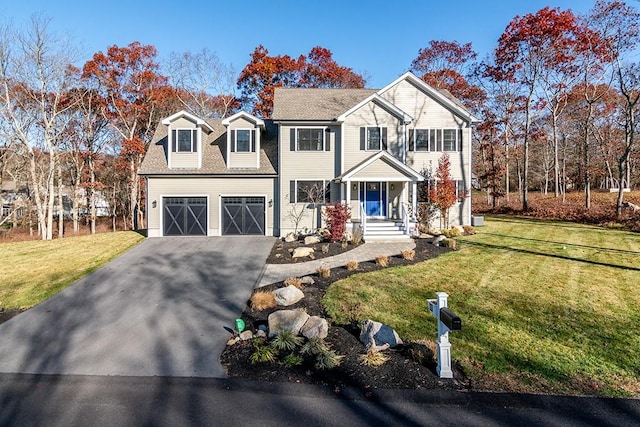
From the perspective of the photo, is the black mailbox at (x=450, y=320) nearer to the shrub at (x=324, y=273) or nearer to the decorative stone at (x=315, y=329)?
the decorative stone at (x=315, y=329)

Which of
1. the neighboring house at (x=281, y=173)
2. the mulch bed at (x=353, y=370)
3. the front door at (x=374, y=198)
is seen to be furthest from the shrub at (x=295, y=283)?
the front door at (x=374, y=198)

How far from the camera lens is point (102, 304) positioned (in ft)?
29.3

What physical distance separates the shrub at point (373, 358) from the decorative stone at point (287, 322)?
4.89 ft

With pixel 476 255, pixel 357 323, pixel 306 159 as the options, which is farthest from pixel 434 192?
pixel 357 323

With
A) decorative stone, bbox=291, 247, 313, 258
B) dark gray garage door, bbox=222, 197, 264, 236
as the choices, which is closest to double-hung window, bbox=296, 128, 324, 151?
dark gray garage door, bbox=222, 197, 264, 236

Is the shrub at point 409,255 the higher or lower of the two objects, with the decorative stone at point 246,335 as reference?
higher

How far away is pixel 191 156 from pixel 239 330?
13.2m

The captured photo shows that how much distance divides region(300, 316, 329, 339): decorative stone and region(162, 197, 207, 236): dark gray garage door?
1247 cm

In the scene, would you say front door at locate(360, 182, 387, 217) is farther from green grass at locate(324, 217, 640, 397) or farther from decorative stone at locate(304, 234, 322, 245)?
green grass at locate(324, 217, 640, 397)

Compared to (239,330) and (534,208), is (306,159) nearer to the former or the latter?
(239,330)

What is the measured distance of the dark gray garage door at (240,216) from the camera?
17875 millimetres

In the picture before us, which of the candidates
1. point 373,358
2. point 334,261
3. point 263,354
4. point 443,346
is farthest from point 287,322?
point 334,261

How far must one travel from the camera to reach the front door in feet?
58.6

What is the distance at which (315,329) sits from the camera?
21.5ft
